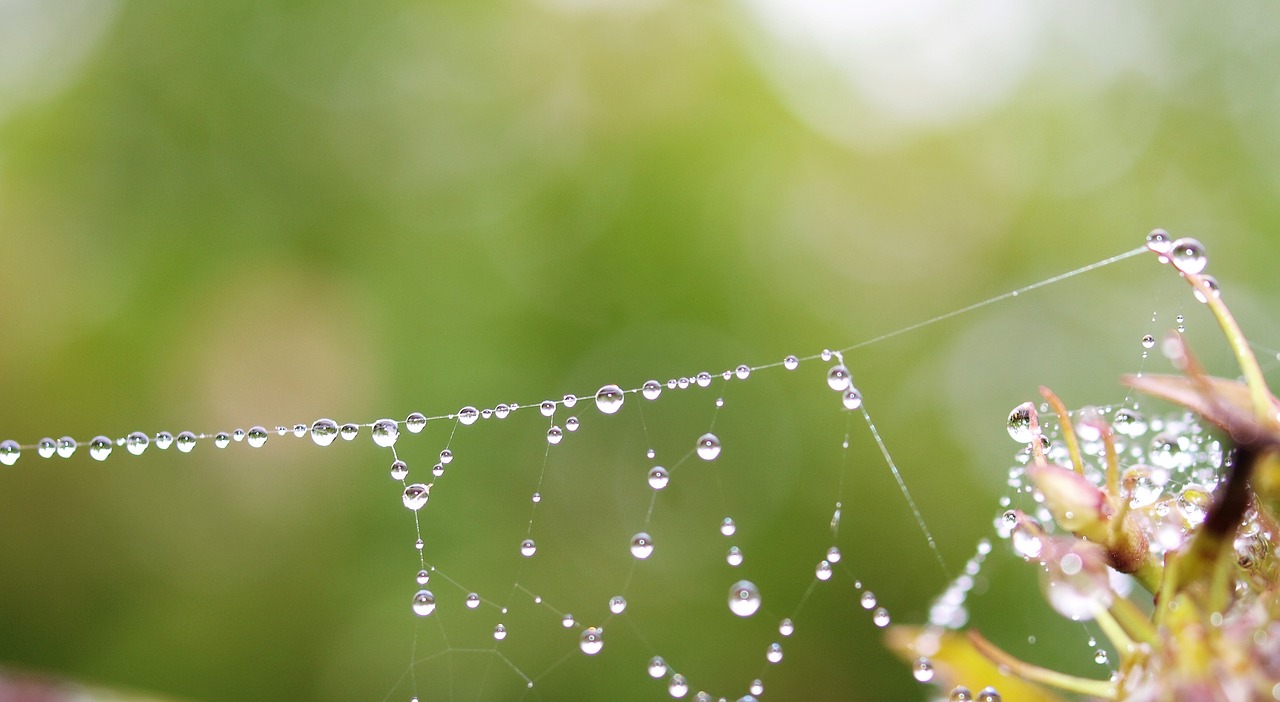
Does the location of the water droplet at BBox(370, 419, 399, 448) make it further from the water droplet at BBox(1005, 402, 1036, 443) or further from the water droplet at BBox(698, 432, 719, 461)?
the water droplet at BBox(1005, 402, 1036, 443)

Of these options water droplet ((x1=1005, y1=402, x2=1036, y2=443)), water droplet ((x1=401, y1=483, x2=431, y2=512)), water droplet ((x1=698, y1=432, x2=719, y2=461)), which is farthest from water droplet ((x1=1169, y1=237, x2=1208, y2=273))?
water droplet ((x1=401, y1=483, x2=431, y2=512))

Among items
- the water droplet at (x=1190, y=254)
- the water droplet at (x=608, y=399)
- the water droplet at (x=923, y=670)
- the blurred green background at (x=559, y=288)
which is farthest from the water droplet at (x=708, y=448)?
the blurred green background at (x=559, y=288)

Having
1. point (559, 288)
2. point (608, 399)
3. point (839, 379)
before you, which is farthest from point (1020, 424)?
point (559, 288)


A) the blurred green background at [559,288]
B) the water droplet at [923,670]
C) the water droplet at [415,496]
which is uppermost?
the blurred green background at [559,288]

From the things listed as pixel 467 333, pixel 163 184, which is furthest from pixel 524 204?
pixel 163 184

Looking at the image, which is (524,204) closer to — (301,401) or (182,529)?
(301,401)

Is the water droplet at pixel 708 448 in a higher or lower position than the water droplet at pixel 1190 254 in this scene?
higher

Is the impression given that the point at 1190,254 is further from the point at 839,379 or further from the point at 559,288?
the point at 559,288

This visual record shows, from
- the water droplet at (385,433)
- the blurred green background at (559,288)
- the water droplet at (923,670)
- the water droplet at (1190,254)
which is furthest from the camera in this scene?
the blurred green background at (559,288)

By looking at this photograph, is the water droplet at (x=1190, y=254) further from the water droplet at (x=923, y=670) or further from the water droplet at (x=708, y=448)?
the water droplet at (x=708, y=448)
